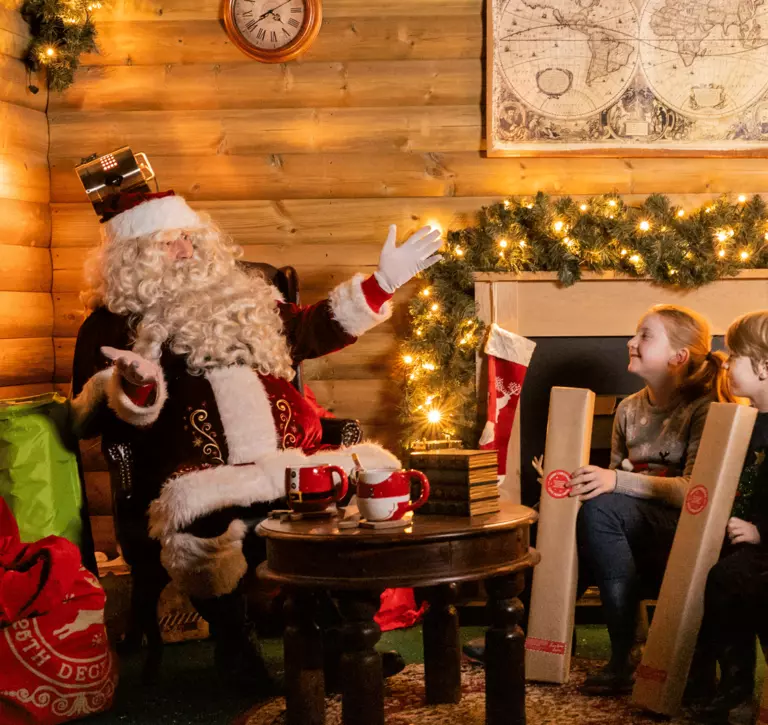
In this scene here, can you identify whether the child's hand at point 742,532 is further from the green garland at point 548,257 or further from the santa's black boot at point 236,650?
the green garland at point 548,257

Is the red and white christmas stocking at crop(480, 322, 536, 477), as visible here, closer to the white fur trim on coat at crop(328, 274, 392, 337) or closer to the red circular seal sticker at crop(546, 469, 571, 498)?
the white fur trim on coat at crop(328, 274, 392, 337)

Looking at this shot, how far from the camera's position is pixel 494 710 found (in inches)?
94.3

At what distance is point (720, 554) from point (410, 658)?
3.61ft

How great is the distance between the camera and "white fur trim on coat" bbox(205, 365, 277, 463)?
320 cm

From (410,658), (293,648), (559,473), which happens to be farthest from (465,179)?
(293,648)

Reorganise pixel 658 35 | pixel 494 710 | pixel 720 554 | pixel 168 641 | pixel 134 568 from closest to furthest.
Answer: pixel 494 710 → pixel 720 554 → pixel 134 568 → pixel 168 641 → pixel 658 35

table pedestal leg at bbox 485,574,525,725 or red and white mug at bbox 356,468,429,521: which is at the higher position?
red and white mug at bbox 356,468,429,521

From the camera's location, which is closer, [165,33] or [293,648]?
[293,648]

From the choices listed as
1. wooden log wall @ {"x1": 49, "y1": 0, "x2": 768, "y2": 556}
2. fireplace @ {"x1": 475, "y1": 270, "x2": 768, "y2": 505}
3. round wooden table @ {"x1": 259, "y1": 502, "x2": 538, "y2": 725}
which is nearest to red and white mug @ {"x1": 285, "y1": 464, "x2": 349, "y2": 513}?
round wooden table @ {"x1": 259, "y1": 502, "x2": 538, "y2": 725}

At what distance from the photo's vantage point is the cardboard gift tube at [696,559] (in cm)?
255

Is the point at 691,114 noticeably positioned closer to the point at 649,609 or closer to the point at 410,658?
the point at 649,609

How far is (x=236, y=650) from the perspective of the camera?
2.93 metres

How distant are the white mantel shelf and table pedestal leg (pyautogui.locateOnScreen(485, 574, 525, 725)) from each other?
178 centimetres

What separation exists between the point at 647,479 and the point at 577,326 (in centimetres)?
123
